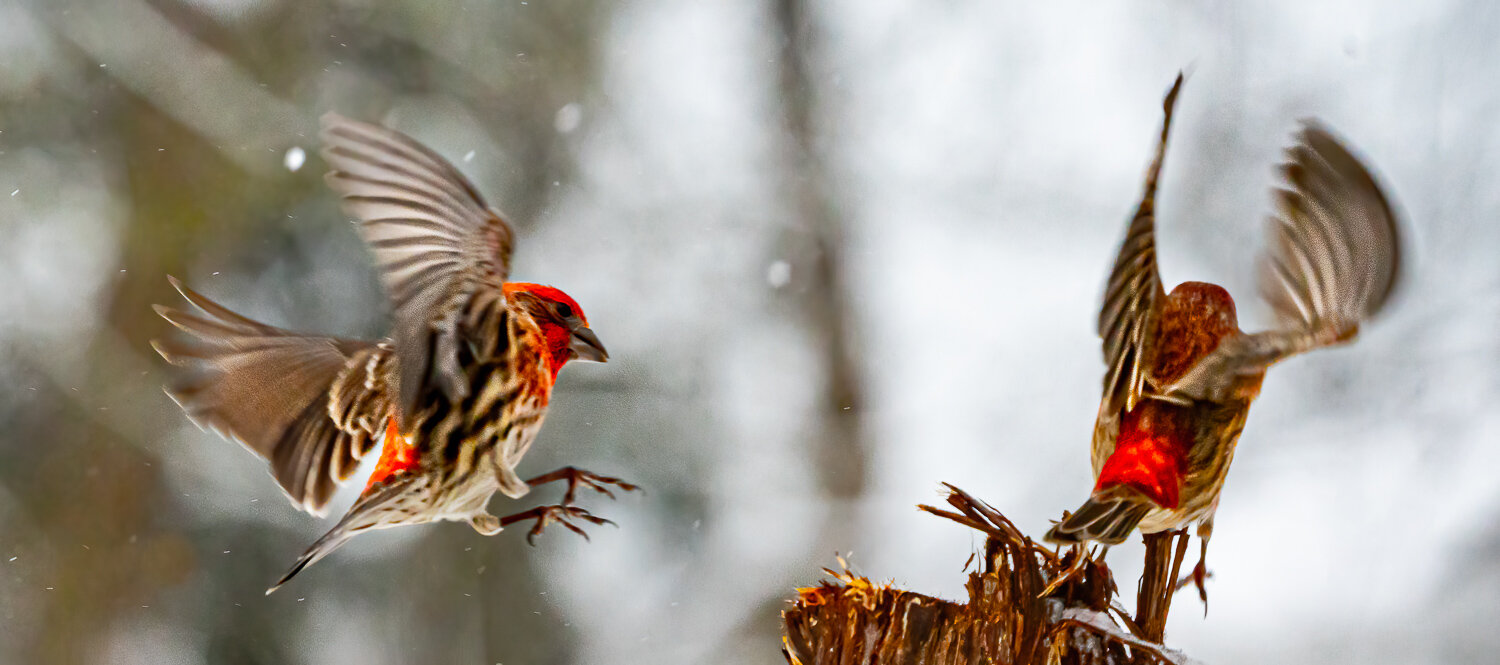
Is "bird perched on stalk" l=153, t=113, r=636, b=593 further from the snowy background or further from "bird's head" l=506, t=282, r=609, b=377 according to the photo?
the snowy background

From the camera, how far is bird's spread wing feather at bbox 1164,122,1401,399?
0.78m

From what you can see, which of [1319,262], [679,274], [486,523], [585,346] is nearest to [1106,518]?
[1319,262]

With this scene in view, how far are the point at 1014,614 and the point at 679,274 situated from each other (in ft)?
6.61

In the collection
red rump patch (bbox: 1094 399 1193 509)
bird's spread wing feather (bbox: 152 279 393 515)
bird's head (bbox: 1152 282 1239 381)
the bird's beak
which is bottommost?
bird's spread wing feather (bbox: 152 279 393 515)

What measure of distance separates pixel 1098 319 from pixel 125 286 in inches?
98.7

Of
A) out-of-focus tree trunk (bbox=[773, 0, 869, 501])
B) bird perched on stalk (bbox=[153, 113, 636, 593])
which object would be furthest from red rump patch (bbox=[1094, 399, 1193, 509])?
out-of-focus tree trunk (bbox=[773, 0, 869, 501])

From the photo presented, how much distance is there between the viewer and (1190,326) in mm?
832

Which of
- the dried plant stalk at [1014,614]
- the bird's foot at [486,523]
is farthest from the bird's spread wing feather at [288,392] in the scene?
the dried plant stalk at [1014,614]

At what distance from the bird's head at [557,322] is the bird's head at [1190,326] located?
1.66 feet

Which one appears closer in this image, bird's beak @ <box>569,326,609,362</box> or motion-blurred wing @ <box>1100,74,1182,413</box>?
A: motion-blurred wing @ <box>1100,74,1182,413</box>

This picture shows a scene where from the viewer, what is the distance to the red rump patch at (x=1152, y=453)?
2.70 ft

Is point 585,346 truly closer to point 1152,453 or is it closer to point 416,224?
point 416,224

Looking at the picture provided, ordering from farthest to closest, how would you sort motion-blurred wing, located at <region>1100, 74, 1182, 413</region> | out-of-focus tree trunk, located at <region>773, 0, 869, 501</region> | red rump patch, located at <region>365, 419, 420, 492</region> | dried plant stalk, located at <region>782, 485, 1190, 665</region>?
out-of-focus tree trunk, located at <region>773, 0, 869, 501</region>
red rump patch, located at <region>365, 419, 420, 492</region>
dried plant stalk, located at <region>782, 485, 1190, 665</region>
motion-blurred wing, located at <region>1100, 74, 1182, 413</region>

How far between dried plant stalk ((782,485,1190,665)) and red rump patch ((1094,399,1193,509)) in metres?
0.07
